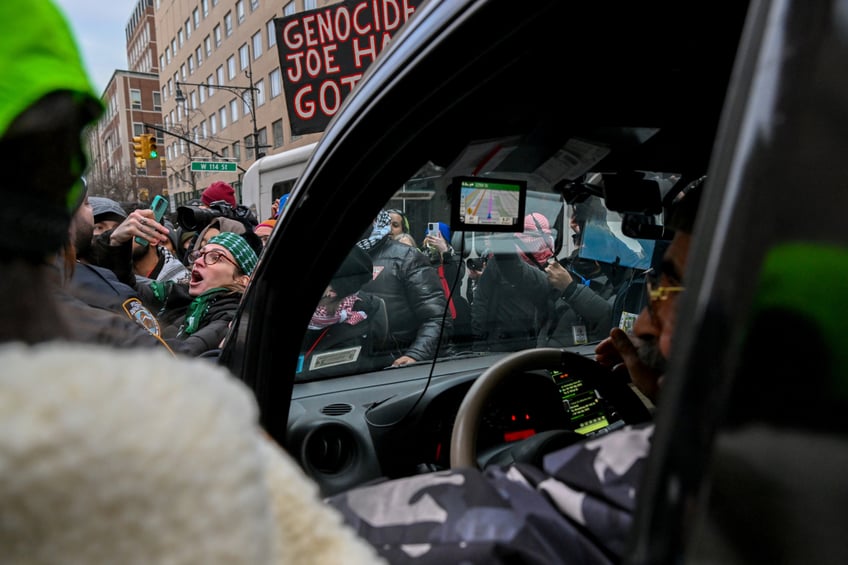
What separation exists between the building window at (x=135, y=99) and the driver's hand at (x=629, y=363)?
67.0 meters

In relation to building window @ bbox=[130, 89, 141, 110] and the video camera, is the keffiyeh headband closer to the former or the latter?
the video camera

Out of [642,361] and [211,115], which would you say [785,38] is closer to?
[642,361]

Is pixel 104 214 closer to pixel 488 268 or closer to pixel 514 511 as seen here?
pixel 488 268

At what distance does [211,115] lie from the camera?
49.0 meters

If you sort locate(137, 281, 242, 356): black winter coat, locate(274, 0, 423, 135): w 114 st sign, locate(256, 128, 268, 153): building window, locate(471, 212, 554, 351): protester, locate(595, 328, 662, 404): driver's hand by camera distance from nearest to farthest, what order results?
locate(595, 328, 662, 404): driver's hand
locate(471, 212, 554, 351): protester
locate(137, 281, 242, 356): black winter coat
locate(274, 0, 423, 135): w 114 st sign
locate(256, 128, 268, 153): building window

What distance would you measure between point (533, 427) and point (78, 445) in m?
2.05

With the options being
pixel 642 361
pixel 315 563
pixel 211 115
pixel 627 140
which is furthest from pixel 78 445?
pixel 211 115

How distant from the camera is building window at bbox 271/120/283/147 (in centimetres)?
3497

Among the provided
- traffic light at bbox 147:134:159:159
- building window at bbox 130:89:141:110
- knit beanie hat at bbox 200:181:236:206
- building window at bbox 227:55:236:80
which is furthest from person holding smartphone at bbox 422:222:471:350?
building window at bbox 130:89:141:110

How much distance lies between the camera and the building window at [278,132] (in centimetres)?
3497

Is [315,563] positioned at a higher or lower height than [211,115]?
lower

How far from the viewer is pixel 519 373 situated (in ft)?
6.25

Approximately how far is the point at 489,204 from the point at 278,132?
116 feet

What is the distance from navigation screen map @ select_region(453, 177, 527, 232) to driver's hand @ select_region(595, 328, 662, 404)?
54 cm
